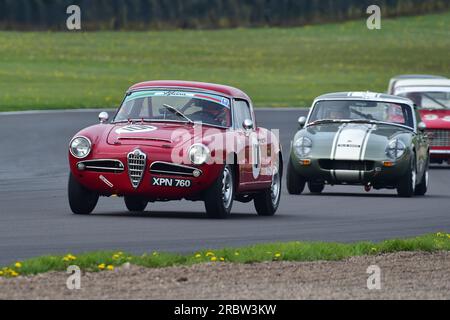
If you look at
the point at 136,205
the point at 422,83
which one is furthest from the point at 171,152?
the point at 422,83

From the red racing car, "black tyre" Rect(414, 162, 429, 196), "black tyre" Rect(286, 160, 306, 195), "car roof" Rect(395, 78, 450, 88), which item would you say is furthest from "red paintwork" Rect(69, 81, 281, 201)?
"car roof" Rect(395, 78, 450, 88)

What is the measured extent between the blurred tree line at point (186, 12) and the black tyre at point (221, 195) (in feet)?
130

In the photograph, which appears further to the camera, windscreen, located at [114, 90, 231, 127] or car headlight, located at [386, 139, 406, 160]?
car headlight, located at [386, 139, 406, 160]

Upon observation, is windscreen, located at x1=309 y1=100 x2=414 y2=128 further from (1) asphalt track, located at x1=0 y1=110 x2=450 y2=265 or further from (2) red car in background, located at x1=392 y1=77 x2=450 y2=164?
(2) red car in background, located at x1=392 y1=77 x2=450 y2=164

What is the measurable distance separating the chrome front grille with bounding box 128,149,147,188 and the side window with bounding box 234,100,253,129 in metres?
1.64

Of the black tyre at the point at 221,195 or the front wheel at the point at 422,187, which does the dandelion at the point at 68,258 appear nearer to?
the black tyre at the point at 221,195

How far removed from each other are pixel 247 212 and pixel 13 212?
117 inches

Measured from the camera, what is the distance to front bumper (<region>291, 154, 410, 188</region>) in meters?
19.3

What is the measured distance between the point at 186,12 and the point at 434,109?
34535 mm

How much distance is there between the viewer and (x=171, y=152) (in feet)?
48.7

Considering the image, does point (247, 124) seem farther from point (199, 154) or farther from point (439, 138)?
point (439, 138)

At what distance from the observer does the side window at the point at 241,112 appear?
53.3 ft

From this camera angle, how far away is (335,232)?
1423cm

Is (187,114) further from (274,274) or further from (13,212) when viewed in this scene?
(274,274)
